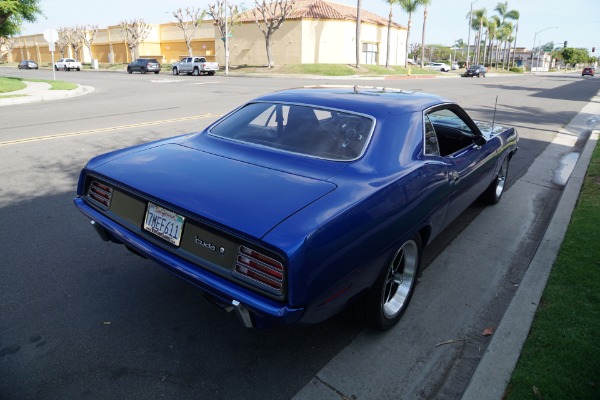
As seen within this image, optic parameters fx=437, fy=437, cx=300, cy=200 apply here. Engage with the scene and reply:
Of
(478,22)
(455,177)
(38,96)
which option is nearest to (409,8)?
(478,22)

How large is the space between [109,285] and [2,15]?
2370cm

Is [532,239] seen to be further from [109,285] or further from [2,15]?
[2,15]

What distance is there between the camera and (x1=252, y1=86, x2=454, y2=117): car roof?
10.5 ft

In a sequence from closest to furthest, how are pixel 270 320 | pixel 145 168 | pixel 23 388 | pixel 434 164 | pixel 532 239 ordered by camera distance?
pixel 270 320, pixel 23 388, pixel 145 168, pixel 434 164, pixel 532 239

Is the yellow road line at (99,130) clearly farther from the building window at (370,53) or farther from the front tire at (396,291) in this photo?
the building window at (370,53)

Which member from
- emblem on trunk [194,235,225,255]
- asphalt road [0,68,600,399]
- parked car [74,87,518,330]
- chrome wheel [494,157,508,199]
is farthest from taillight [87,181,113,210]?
chrome wheel [494,157,508,199]

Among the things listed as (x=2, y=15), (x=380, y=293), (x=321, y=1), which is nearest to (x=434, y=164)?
(x=380, y=293)

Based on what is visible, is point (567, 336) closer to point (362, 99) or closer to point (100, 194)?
point (362, 99)

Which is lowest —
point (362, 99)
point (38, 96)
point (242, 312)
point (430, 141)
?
point (242, 312)

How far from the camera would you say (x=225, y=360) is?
2.65m

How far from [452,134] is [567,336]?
2.40 m

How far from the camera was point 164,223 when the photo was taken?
8.19ft

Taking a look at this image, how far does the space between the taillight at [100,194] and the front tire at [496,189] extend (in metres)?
4.32

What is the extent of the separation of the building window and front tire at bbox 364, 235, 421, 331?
2007 inches
